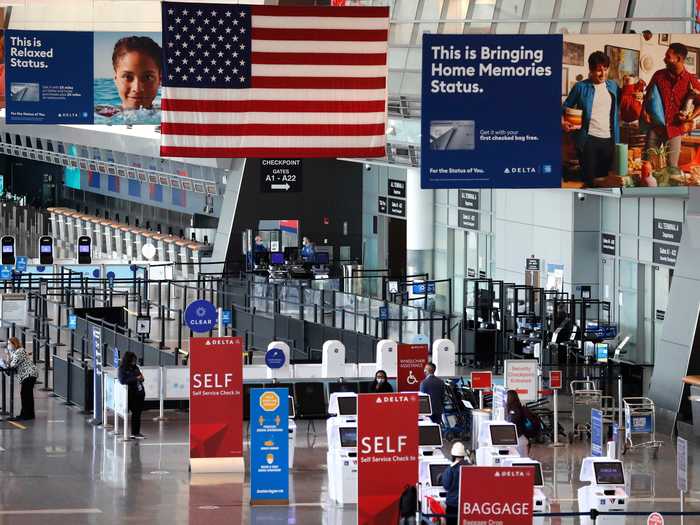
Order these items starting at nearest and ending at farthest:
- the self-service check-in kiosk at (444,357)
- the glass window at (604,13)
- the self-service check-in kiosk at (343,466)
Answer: the self-service check-in kiosk at (343,466), the self-service check-in kiosk at (444,357), the glass window at (604,13)

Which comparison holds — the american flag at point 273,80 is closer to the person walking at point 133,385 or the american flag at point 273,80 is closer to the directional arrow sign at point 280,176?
the person walking at point 133,385

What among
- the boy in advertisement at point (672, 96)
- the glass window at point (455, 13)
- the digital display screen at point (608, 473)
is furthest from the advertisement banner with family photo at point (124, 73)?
the digital display screen at point (608, 473)

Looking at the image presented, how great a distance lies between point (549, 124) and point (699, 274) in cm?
750

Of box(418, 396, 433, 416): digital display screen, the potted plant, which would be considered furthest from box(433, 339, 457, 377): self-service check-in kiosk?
the potted plant

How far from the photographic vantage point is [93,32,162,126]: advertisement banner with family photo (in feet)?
95.2

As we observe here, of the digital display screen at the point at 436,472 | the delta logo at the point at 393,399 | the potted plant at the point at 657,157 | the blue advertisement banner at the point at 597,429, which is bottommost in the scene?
the blue advertisement banner at the point at 597,429

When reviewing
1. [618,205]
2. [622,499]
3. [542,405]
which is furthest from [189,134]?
[618,205]

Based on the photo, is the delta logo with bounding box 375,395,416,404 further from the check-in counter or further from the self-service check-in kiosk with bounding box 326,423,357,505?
the check-in counter

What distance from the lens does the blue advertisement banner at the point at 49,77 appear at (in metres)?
24.4

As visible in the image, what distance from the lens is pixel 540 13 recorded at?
2889cm

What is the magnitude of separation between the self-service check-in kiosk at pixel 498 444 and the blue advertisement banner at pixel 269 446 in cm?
249

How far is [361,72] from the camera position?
1725cm

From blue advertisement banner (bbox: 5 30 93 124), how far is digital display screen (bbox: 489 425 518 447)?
9.92 m

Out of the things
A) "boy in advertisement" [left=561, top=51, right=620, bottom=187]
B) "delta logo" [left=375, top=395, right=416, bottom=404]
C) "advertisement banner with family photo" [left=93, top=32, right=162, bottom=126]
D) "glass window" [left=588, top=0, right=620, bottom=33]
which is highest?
"glass window" [left=588, top=0, right=620, bottom=33]
